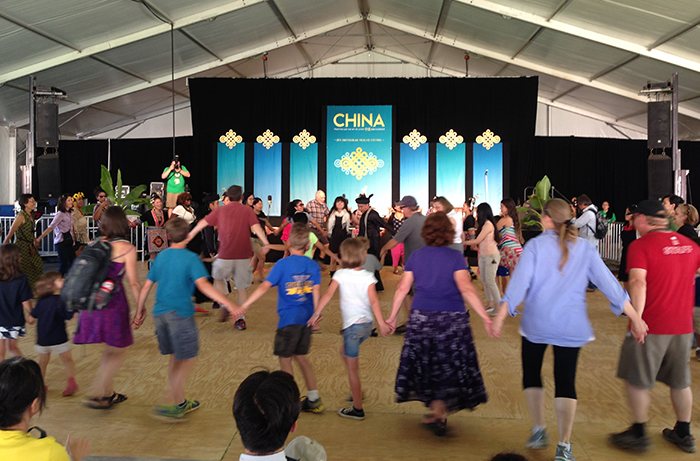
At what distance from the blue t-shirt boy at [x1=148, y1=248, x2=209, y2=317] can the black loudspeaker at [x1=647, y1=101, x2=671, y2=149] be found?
9727 mm

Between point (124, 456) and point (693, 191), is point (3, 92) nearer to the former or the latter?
point (124, 456)

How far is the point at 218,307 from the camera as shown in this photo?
22.5ft

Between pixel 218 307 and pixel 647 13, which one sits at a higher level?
pixel 647 13

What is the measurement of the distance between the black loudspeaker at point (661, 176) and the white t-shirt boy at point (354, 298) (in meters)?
8.95

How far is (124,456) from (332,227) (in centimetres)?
641

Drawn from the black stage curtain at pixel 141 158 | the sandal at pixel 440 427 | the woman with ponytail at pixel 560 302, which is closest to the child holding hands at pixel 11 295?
the sandal at pixel 440 427

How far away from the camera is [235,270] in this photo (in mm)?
5742

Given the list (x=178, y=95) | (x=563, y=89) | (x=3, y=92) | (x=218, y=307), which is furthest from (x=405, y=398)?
(x=178, y=95)

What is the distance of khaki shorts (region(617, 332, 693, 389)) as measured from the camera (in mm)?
2914

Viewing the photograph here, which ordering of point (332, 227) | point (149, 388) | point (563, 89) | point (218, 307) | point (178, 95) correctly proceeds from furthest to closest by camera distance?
point (178, 95) < point (563, 89) < point (332, 227) < point (218, 307) < point (149, 388)

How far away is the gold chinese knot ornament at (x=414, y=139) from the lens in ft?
49.3

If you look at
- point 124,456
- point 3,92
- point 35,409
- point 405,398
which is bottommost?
point 124,456

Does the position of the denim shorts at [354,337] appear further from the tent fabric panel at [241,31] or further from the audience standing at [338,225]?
the tent fabric panel at [241,31]

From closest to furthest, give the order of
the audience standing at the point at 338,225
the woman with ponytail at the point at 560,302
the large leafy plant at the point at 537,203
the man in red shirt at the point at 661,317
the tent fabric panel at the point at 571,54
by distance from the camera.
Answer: the woman with ponytail at the point at 560,302, the man in red shirt at the point at 661,317, the audience standing at the point at 338,225, the large leafy plant at the point at 537,203, the tent fabric panel at the point at 571,54
